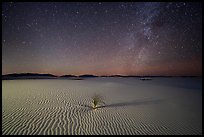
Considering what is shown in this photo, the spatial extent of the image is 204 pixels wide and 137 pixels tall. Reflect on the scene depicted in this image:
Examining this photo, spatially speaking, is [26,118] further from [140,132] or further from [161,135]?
[161,135]

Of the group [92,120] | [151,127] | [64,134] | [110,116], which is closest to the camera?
[64,134]

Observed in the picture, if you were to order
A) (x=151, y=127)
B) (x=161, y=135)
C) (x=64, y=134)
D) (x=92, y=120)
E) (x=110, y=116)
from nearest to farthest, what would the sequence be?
(x=64, y=134) → (x=161, y=135) → (x=151, y=127) → (x=92, y=120) → (x=110, y=116)

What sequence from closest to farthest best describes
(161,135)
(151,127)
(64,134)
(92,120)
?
(64,134)
(161,135)
(151,127)
(92,120)

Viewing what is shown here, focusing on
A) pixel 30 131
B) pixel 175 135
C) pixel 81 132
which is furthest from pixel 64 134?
pixel 175 135

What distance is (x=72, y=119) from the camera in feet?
21.2

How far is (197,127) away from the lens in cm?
634

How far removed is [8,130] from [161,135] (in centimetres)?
549

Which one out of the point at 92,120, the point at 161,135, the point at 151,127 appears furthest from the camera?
the point at 92,120

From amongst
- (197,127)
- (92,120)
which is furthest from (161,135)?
(92,120)

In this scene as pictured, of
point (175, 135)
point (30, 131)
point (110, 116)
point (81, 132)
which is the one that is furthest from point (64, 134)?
point (175, 135)

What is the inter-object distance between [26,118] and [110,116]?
12.5 ft

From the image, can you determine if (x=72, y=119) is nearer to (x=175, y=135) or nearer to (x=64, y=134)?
(x=64, y=134)

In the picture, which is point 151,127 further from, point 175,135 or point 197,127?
point 197,127

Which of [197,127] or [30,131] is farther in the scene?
[197,127]
